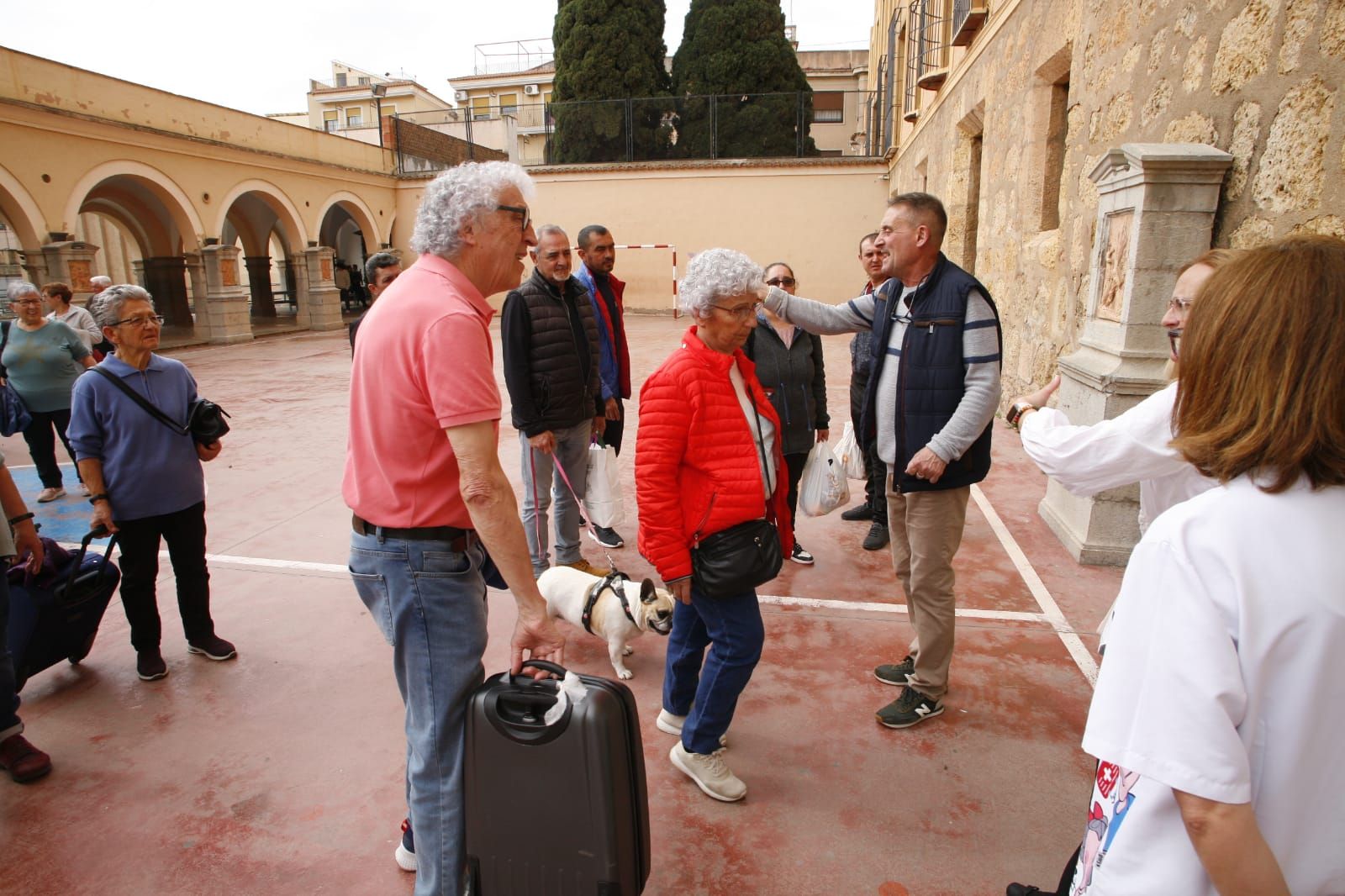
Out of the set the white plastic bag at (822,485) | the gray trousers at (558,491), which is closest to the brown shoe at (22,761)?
the gray trousers at (558,491)

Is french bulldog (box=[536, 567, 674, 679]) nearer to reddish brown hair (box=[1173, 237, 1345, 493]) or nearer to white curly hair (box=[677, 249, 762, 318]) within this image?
white curly hair (box=[677, 249, 762, 318])

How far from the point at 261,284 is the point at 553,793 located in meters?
24.6

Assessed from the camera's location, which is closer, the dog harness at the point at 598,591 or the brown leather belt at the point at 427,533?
the brown leather belt at the point at 427,533

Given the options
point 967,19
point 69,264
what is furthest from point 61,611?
point 69,264

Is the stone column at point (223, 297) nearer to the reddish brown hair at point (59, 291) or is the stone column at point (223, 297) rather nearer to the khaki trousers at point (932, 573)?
the reddish brown hair at point (59, 291)

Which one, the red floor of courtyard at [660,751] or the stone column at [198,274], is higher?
the stone column at [198,274]

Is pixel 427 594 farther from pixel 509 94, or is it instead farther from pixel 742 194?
pixel 509 94

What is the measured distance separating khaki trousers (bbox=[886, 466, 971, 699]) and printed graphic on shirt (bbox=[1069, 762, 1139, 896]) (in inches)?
57.7

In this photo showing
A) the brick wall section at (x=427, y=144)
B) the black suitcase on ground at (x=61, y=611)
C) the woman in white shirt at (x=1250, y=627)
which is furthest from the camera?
the brick wall section at (x=427, y=144)

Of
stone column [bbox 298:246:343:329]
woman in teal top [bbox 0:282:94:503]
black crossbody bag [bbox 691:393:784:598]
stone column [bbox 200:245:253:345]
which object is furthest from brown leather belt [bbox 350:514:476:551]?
stone column [bbox 298:246:343:329]

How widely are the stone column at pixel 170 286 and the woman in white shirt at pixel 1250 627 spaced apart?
22751 millimetres

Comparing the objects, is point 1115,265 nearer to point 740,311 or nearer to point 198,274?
point 740,311

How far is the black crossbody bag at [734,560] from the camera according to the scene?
224 centimetres

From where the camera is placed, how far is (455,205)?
69.6 inches
